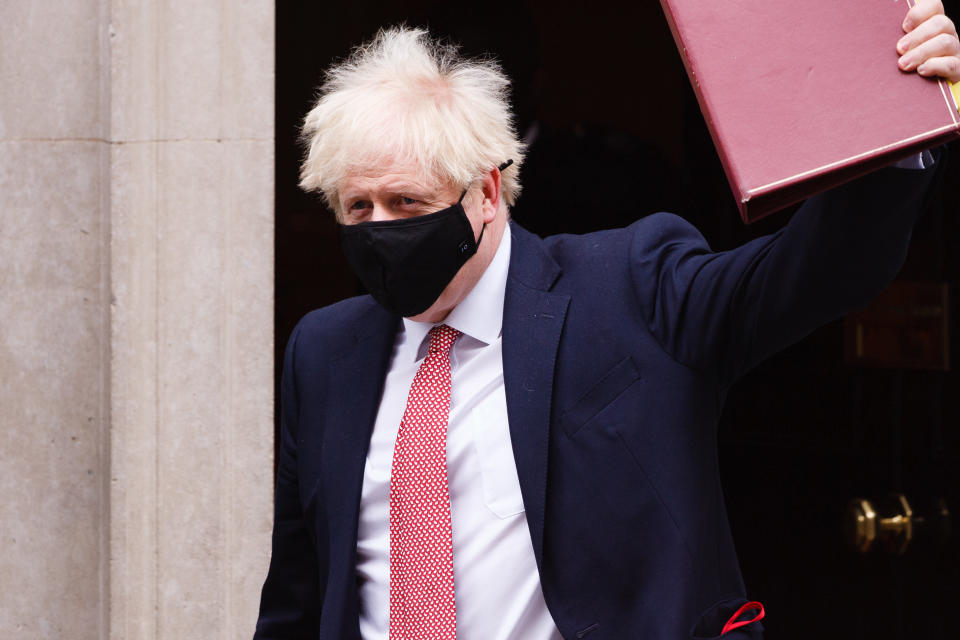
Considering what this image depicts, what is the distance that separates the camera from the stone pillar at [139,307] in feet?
10.3

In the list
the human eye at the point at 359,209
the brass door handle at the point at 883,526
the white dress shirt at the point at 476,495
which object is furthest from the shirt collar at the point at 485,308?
the brass door handle at the point at 883,526

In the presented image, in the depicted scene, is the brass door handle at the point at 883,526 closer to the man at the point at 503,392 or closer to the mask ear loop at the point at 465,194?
the man at the point at 503,392

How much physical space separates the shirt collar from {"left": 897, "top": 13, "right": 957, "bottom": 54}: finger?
Answer: 0.85m

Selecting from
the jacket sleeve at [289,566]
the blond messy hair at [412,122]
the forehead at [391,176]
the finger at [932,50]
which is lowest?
the jacket sleeve at [289,566]

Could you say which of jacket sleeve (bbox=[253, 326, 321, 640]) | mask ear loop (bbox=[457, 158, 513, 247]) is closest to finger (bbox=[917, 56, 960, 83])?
mask ear loop (bbox=[457, 158, 513, 247])

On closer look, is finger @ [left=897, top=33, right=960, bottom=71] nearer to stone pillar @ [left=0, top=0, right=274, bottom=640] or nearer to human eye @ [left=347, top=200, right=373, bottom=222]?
human eye @ [left=347, top=200, right=373, bottom=222]

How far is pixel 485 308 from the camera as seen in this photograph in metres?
2.00

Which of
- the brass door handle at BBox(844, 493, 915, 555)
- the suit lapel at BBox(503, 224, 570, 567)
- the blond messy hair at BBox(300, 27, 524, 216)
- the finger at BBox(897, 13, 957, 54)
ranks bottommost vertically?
the brass door handle at BBox(844, 493, 915, 555)

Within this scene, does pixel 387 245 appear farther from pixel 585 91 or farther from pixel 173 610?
pixel 585 91

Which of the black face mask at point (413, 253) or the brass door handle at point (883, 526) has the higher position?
the black face mask at point (413, 253)

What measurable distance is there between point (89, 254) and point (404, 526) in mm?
1724

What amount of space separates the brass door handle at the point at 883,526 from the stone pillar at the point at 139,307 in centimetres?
188

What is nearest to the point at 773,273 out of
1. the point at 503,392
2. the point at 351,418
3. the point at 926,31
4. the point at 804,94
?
the point at 804,94

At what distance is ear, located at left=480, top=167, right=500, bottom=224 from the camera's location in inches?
79.8
